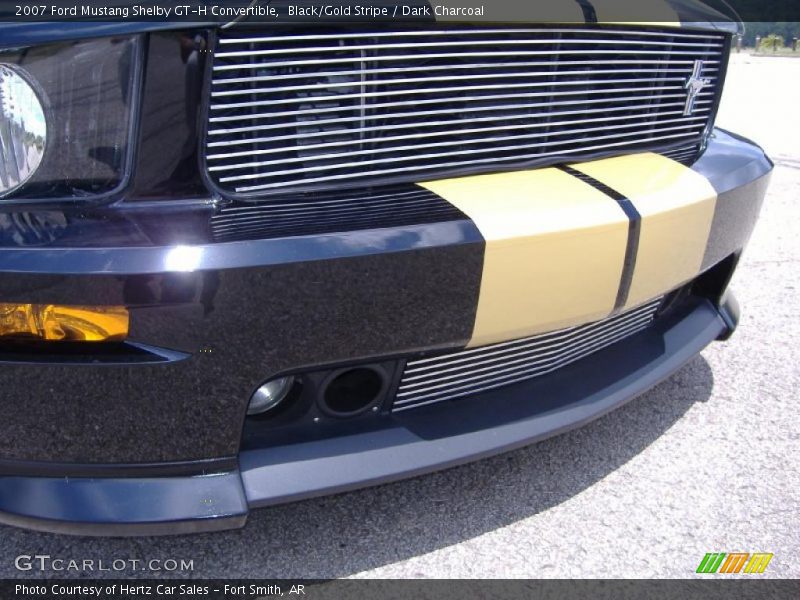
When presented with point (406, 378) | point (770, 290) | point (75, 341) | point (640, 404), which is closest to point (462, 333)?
point (406, 378)

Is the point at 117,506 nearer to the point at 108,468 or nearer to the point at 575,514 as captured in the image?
the point at 108,468

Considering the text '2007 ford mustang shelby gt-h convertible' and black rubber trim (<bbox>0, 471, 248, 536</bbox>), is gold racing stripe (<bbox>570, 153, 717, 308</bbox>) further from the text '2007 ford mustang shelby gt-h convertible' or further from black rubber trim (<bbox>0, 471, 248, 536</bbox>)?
black rubber trim (<bbox>0, 471, 248, 536</bbox>)

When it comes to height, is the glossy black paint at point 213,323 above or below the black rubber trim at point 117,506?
above

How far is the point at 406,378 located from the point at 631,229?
567 millimetres

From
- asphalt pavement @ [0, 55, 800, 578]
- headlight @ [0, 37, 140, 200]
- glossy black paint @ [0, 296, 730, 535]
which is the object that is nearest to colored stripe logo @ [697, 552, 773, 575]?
asphalt pavement @ [0, 55, 800, 578]

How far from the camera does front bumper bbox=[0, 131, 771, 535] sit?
1.22 metres

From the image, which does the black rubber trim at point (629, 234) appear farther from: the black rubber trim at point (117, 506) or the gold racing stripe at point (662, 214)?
the black rubber trim at point (117, 506)

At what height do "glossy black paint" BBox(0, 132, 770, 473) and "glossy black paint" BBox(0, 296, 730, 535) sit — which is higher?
"glossy black paint" BBox(0, 132, 770, 473)

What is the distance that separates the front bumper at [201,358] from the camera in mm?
1224

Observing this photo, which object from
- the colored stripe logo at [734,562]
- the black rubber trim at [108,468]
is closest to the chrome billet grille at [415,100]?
the black rubber trim at [108,468]

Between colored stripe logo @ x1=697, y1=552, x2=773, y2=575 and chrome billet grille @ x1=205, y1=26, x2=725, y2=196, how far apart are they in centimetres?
97

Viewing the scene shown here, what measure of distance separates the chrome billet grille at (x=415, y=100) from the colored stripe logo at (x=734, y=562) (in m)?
0.97

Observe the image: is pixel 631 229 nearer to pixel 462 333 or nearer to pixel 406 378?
pixel 462 333

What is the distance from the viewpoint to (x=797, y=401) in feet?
7.74
